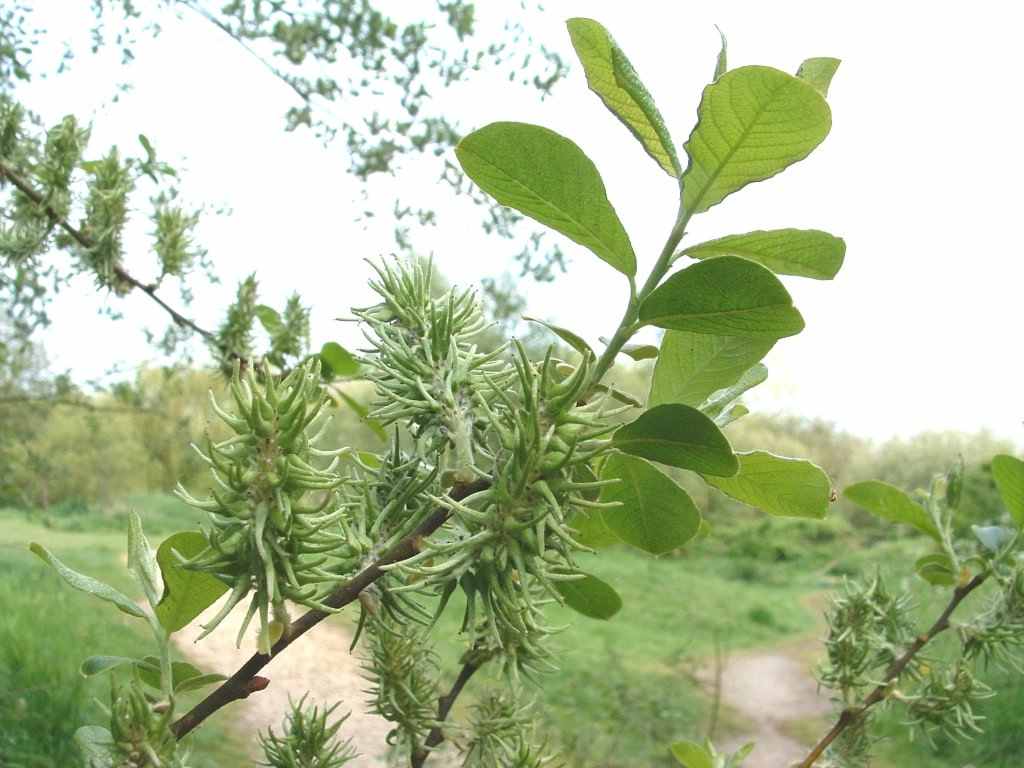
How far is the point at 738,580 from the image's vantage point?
802 centimetres

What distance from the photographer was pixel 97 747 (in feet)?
1.21

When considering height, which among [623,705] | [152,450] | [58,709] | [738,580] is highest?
[738,580]

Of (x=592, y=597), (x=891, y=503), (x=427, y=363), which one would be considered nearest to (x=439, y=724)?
(x=592, y=597)

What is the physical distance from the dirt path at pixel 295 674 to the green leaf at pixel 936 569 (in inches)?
86.0

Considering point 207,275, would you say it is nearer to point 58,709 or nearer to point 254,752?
point 58,709

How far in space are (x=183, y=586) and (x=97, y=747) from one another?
7 centimetres

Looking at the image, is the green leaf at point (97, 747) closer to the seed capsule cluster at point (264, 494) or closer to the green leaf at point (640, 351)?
the seed capsule cluster at point (264, 494)

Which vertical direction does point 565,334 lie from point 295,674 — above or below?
below

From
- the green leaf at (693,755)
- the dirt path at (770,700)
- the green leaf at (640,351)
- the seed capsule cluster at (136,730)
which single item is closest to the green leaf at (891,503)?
the green leaf at (693,755)

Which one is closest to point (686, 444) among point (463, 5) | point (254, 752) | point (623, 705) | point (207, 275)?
point (207, 275)

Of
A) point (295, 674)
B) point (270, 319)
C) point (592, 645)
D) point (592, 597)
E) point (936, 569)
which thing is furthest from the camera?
point (592, 645)

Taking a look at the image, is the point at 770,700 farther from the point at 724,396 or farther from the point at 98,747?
the point at 98,747

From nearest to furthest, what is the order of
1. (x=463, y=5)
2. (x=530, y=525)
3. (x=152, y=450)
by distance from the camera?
(x=530, y=525), (x=463, y=5), (x=152, y=450)

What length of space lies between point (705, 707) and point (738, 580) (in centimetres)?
405
